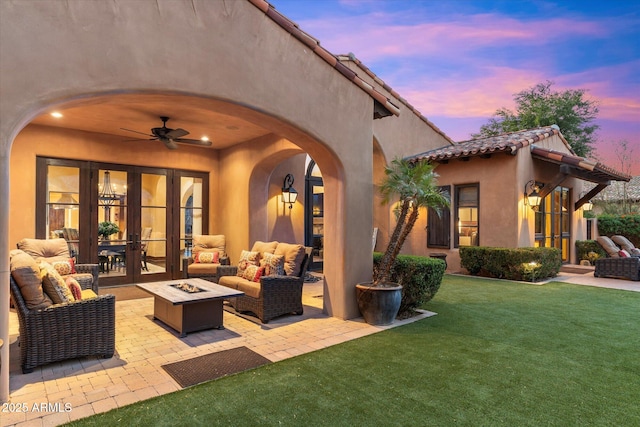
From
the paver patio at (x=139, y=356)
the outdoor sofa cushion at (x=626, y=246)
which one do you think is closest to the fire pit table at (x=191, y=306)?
the paver patio at (x=139, y=356)

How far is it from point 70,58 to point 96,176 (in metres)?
5.59

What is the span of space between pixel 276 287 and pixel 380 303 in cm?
158

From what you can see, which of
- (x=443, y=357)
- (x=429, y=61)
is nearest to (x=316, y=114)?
(x=443, y=357)

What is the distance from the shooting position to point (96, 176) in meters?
7.94

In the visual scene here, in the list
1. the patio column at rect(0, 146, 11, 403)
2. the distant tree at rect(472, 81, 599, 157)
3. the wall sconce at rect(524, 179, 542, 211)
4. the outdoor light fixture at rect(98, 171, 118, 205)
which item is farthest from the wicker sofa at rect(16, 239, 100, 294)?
the distant tree at rect(472, 81, 599, 157)

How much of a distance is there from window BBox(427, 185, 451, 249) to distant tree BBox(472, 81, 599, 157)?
1406 centimetres

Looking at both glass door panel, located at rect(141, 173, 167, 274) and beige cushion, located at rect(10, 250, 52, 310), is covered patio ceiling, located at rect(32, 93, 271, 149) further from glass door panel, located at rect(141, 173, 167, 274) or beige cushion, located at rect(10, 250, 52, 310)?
beige cushion, located at rect(10, 250, 52, 310)

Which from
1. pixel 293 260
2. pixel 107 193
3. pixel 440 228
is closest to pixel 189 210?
Result: pixel 107 193

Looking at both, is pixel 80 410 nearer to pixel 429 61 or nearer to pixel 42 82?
pixel 42 82

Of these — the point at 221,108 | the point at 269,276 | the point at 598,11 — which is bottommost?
the point at 269,276

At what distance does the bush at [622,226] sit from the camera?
13.8 metres

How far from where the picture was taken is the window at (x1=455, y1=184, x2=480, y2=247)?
10.3 metres

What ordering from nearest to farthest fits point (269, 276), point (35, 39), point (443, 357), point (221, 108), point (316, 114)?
point (35, 39), point (443, 357), point (221, 108), point (316, 114), point (269, 276)

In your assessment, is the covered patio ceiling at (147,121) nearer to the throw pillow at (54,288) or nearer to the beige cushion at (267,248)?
the beige cushion at (267,248)
